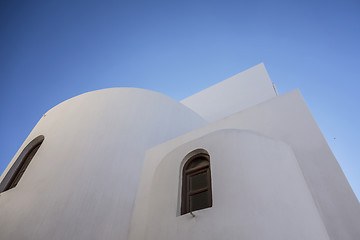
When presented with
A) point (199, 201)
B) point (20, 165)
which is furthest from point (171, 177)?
point (20, 165)

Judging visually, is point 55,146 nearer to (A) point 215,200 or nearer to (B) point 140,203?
(B) point 140,203

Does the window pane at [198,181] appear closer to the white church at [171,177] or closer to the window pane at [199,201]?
the white church at [171,177]

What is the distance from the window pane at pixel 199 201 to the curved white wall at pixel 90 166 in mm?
1678

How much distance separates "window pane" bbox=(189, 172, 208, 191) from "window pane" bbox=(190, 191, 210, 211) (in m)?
0.16

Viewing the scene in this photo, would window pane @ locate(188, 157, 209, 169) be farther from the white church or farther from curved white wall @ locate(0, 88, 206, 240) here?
curved white wall @ locate(0, 88, 206, 240)

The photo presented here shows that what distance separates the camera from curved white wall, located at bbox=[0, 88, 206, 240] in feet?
16.6

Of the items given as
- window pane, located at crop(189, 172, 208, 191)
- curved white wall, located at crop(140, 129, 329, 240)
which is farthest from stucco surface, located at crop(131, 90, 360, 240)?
window pane, located at crop(189, 172, 208, 191)

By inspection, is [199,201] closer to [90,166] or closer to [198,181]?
[198,181]

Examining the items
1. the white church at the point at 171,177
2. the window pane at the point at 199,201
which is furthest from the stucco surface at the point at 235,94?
the window pane at the point at 199,201

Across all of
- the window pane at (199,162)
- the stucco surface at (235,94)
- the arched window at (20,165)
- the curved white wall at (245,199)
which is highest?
the stucco surface at (235,94)

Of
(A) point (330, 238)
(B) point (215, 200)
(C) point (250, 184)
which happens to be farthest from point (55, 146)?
(A) point (330, 238)

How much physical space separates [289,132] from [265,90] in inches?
274

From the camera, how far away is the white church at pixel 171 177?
3.28 m

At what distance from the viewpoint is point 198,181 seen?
446cm
